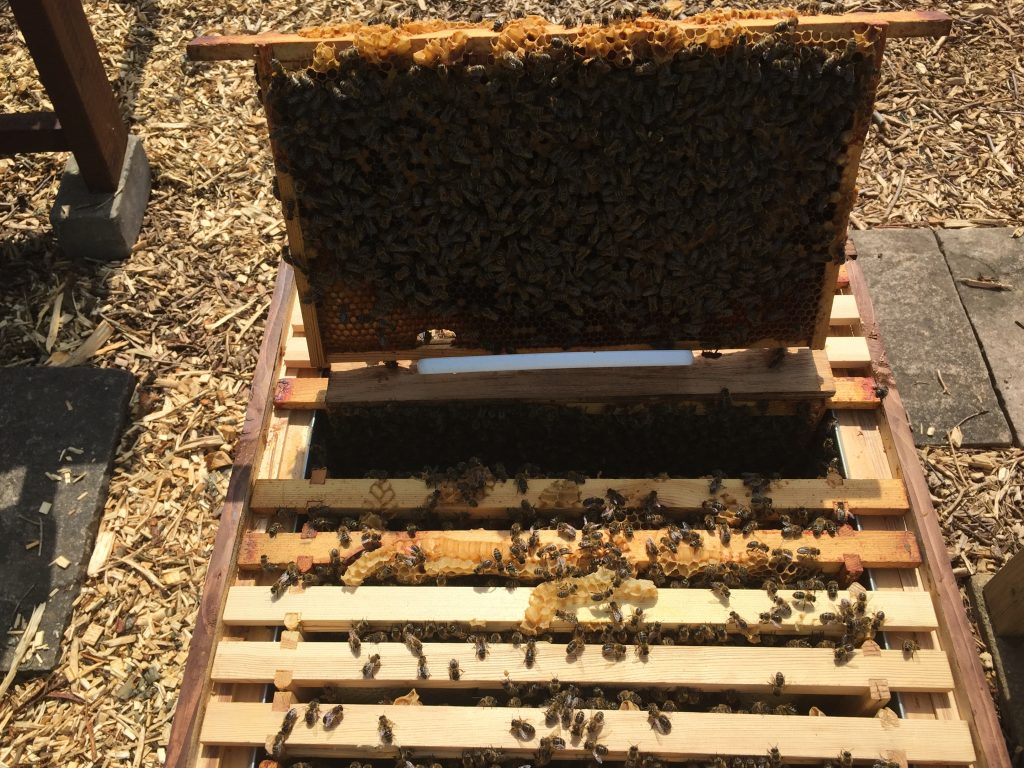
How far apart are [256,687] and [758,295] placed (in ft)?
9.01

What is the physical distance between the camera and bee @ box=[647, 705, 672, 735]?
119 inches

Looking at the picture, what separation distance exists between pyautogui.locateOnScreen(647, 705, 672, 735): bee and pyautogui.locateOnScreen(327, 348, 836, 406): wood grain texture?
1483 millimetres

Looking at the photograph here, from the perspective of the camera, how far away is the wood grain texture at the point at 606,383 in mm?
3906

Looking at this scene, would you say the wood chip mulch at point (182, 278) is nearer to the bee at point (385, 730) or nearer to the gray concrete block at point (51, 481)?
the gray concrete block at point (51, 481)

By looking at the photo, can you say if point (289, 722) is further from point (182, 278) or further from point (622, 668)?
point (182, 278)

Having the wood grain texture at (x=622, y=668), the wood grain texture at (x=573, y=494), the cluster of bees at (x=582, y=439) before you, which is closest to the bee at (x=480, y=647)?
the wood grain texture at (x=622, y=668)

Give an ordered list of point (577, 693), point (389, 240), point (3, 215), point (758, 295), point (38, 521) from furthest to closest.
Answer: point (3, 215)
point (38, 521)
point (758, 295)
point (389, 240)
point (577, 693)

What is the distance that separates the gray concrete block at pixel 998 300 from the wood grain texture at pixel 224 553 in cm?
431

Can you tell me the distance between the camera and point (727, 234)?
3428 millimetres

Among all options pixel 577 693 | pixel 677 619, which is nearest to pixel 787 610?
pixel 677 619

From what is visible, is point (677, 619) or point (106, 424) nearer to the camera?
point (677, 619)

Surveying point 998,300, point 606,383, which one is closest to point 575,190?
point 606,383

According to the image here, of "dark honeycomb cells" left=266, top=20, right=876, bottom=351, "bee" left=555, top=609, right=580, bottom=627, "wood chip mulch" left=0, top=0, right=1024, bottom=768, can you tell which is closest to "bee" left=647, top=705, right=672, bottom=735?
"bee" left=555, top=609, right=580, bottom=627

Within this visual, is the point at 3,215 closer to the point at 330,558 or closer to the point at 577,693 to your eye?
the point at 330,558
